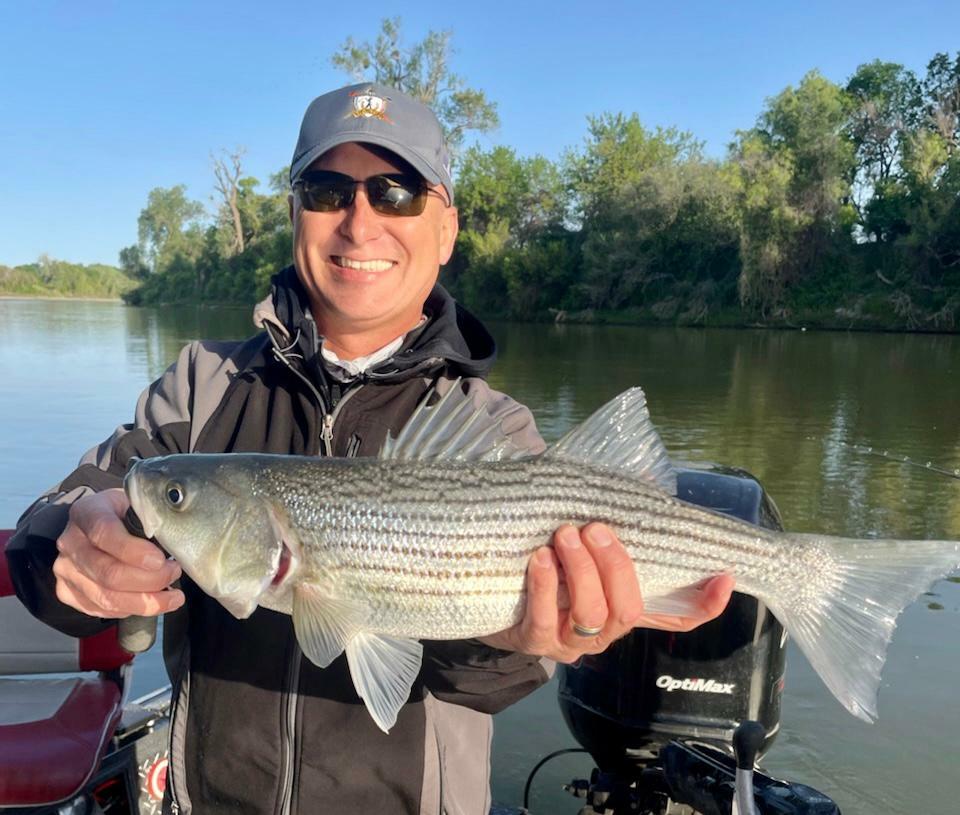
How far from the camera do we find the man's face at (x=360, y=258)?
2.87 meters

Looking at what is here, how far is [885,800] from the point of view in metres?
4.34

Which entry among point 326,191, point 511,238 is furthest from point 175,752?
point 511,238

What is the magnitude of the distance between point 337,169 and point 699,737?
2.69m

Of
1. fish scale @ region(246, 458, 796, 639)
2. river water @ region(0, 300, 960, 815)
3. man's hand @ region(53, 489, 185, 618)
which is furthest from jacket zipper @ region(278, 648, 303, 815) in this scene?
river water @ region(0, 300, 960, 815)

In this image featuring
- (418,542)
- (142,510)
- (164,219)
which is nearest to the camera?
(142,510)

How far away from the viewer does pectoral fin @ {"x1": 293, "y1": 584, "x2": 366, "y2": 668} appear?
7.54ft

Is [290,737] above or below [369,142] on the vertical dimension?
below

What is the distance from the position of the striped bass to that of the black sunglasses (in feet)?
2.74

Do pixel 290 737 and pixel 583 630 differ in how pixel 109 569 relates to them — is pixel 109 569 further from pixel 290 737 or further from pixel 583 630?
pixel 583 630

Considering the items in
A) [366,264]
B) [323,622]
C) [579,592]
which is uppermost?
[366,264]

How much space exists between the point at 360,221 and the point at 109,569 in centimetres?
143

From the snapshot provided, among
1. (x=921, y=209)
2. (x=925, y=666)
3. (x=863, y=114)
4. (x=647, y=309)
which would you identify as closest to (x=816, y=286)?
(x=921, y=209)

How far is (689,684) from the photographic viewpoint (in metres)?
3.37

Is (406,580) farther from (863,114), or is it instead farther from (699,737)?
(863,114)
